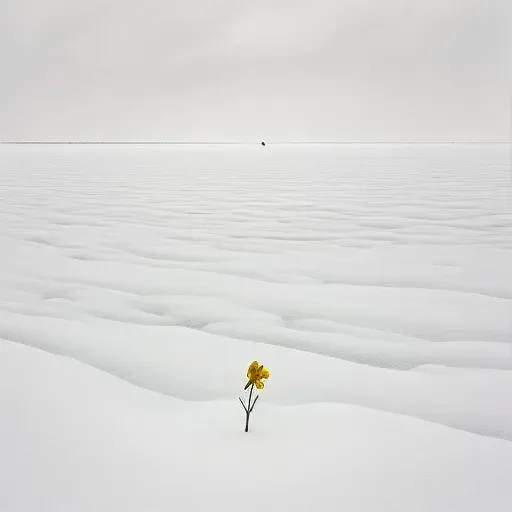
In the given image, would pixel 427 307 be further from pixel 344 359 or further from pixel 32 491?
pixel 32 491

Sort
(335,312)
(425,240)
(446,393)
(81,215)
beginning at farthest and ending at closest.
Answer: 1. (81,215)
2. (425,240)
3. (335,312)
4. (446,393)

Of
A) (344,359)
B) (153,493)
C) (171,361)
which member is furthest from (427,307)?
(153,493)

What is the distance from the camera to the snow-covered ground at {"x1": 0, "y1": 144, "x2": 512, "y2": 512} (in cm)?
90

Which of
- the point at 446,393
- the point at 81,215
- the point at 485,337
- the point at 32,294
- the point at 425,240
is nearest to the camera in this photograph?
the point at 446,393

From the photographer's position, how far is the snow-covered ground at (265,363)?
0.90m

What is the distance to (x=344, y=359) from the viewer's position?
1.55 metres

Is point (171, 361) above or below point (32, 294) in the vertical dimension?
below

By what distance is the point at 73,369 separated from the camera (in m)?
1.40

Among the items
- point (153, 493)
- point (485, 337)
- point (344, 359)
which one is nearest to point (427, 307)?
point (485, 337)

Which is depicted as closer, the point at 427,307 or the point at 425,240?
the point at 427,307

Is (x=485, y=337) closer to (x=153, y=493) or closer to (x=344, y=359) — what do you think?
(x=344, y=359)

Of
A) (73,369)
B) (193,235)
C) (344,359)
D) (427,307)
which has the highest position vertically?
(193,235)

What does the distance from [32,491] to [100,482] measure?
10 cm

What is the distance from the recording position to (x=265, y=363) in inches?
59.0
